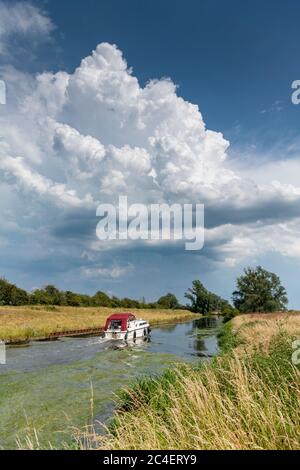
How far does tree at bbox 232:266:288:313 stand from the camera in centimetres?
10138

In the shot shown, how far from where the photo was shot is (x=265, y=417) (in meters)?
7.45

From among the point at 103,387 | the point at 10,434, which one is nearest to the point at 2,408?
the point at 10,434

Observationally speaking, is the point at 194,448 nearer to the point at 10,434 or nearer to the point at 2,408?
the point at 10,434

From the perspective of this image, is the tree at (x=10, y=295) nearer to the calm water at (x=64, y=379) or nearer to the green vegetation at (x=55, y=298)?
the green vegetation at (x=55, y=298)

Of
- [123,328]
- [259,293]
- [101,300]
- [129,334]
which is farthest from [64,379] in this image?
A: [101,300]

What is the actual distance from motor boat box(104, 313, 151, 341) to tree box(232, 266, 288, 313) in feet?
189

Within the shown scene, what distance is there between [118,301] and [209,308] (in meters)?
44.9

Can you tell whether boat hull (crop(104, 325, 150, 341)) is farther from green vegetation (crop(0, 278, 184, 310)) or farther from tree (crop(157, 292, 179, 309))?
tree (crop(157, 292, 179, 309))

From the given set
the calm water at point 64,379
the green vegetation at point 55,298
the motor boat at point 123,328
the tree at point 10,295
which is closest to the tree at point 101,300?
the green vegetation at point 55,298

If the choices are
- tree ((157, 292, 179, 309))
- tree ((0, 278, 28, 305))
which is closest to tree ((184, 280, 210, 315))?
tree ((157, 292, 179, 309))

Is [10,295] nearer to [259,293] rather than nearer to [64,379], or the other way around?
[259,293]

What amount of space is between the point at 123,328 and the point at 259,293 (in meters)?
Result: 65.0

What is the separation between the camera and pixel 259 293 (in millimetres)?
102562

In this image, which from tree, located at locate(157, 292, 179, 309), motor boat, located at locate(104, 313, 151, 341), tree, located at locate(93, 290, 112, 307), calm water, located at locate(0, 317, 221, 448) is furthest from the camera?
tree, located at locate(157, 292, 179, 309)
